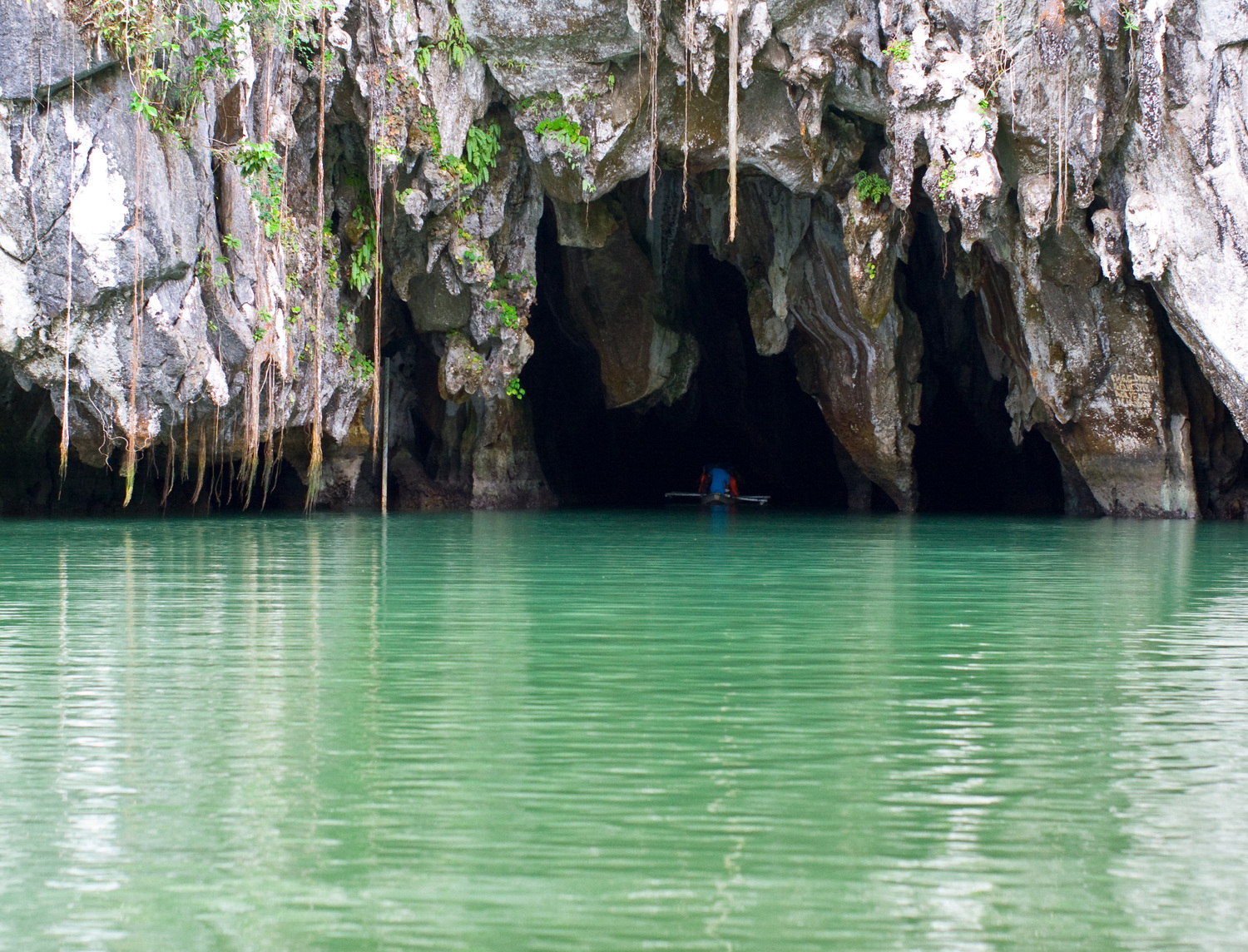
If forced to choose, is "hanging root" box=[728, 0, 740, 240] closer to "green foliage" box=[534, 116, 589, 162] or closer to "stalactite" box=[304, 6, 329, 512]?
"green foliage" box=[534, 116, 589, 162]

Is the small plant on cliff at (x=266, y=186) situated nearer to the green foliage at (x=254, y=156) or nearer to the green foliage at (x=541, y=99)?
the green foliage at (x=254, y=156)

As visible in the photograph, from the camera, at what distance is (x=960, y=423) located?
1074 inches

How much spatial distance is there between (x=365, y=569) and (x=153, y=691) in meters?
4.78

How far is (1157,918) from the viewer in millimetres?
2453

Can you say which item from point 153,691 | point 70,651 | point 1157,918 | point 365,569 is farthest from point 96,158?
point 1157,918

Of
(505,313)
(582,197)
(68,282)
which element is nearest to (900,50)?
(582,197)

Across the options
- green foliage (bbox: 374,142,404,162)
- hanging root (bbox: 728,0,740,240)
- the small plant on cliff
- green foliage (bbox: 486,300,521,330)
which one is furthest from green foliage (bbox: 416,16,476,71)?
green foliage (bbox: 486,300,521,330)

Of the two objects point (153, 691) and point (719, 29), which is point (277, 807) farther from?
point (719, 29)

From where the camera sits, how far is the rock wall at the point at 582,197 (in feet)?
43.0

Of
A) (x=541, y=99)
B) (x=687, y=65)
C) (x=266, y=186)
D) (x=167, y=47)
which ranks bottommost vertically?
(x=266, y=186)

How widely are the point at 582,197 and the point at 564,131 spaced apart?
3.98ft

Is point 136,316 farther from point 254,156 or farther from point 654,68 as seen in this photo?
point 654,68

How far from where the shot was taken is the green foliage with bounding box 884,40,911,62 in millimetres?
14547

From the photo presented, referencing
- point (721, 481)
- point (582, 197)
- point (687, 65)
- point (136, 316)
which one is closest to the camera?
→ point (136, 316)
